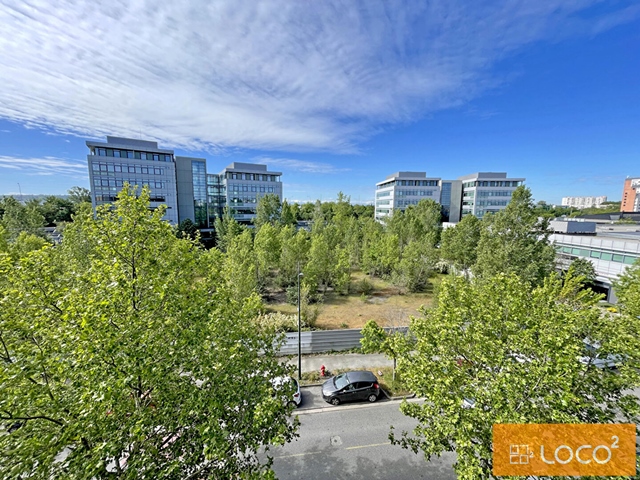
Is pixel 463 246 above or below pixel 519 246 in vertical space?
below

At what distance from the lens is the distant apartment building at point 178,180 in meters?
46.3

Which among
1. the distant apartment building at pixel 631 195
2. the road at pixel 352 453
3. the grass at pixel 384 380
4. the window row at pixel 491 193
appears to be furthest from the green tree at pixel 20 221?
the distant apartment building at pixel 631 195

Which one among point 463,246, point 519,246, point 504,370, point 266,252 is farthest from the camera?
point 463,246

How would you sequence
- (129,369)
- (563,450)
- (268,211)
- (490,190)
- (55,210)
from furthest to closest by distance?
(490,190)
(55,210)
(268,211)
(563,450)
(129,369)

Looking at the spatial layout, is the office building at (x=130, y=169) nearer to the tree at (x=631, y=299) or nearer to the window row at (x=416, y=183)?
the tree at (x=631, y=299)

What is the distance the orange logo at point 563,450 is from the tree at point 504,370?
280 millimetres

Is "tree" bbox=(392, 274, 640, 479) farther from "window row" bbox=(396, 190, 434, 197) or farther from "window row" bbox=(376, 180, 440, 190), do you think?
"window row" bbox=(376, 180, 440, 190)

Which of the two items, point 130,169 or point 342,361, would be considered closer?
point 342,361

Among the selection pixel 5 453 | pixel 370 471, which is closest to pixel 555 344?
pixel 370 471

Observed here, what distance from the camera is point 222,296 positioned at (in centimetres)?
781

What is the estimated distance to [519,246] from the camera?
19.2m

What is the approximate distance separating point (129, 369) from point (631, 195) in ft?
595

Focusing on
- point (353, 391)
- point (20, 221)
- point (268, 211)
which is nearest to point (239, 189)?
point (268, 211)

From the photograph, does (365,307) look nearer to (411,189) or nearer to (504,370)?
(504,370)
